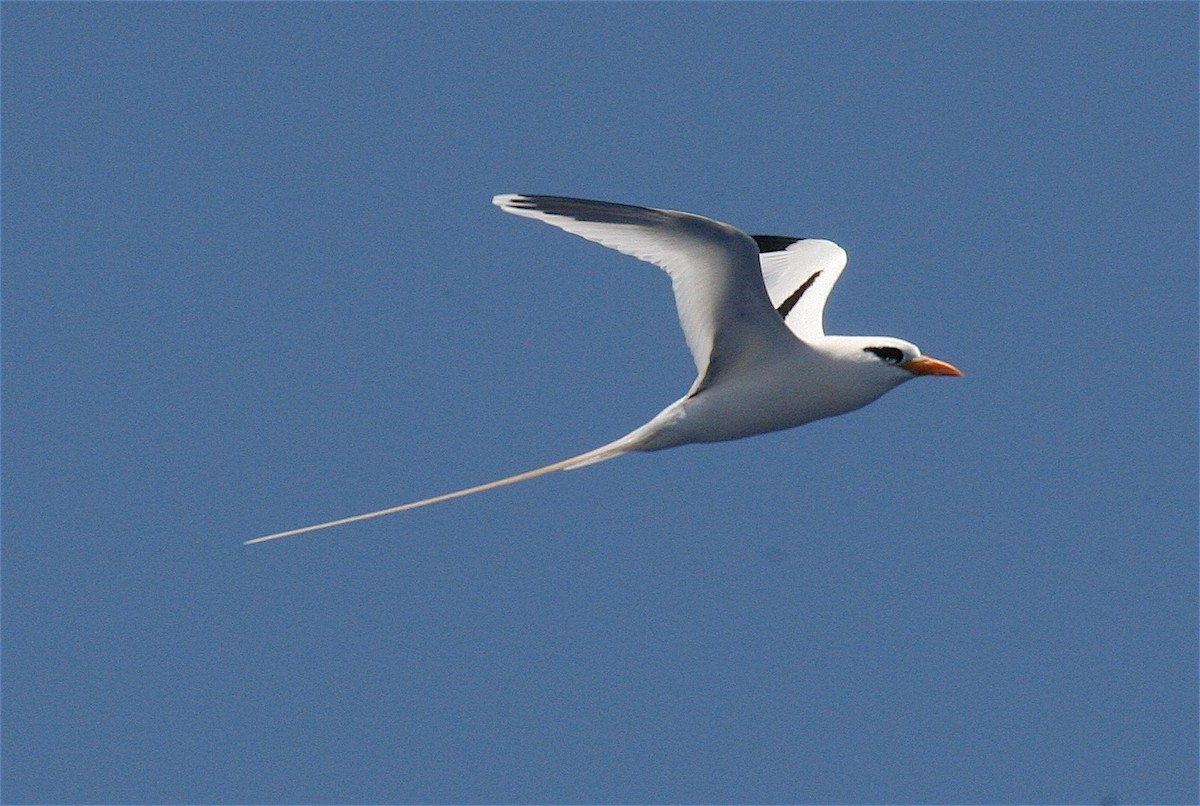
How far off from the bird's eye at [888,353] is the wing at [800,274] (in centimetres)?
101

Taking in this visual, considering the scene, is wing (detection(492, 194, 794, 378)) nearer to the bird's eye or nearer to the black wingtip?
the bird's eye

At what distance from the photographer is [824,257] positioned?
13.5m

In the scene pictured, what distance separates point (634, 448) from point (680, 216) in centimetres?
215

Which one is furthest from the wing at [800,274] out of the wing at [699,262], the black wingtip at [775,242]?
the wing at [699,262]

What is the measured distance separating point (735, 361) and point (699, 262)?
0.99 meters

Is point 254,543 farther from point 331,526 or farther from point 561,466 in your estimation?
point 561,466

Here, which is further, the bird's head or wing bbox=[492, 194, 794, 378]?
the bird's head

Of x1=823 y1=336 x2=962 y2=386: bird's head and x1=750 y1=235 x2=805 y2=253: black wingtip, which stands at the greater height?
x1=750 y1=235 x2=805 y2=253: black wingtip

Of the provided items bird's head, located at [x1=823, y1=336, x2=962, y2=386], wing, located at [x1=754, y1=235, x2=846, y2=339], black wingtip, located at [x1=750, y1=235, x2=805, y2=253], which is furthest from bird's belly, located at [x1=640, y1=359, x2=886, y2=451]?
black wingtip, located at [x1=750, y1=235, x2=805, y2=253]

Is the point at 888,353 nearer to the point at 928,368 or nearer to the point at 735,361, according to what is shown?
the point at 928,368

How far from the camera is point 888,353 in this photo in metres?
11.6

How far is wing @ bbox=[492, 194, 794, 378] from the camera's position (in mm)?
9992

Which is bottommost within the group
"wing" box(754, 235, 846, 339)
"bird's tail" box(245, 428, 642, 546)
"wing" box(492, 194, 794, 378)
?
"bird's tail" box(245, 428, 642, 546)

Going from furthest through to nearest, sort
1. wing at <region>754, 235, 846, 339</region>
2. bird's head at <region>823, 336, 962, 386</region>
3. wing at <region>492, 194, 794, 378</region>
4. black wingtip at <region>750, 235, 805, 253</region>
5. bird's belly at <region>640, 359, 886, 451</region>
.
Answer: black wingtip at <region>750, 235, 805, 253</region>, wing at <region>754, 235, 846, 339</region>, bird's head at <region>823, 336, 962, 386</region>, bird's belly at <region>640, 359, 886, 451</region>, wing at <region>492, 194, 794, 378</region>
